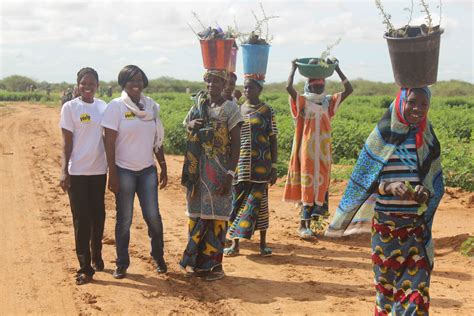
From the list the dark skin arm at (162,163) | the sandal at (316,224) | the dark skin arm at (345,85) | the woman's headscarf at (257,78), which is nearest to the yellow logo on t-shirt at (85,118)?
A: the dark skin arm at (162,163)

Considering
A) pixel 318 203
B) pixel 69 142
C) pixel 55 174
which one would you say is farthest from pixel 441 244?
pixel 55 174

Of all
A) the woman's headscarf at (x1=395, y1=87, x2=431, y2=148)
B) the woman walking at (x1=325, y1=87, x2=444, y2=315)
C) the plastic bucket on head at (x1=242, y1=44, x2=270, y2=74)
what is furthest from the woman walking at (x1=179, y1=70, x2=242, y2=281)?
the woman's headscarf at (x1=395, y1=87, x2=431, y2=148)

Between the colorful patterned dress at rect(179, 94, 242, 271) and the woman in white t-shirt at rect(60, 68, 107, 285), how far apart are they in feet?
2.58

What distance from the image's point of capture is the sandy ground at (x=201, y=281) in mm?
5199

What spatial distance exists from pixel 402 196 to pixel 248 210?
10.6 ft

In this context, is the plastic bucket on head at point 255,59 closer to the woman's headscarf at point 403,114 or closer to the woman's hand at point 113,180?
the woman's hand at point 113,180

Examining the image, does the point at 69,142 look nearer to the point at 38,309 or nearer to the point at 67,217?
the point at 38,309

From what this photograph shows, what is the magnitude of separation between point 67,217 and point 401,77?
5.78 meters

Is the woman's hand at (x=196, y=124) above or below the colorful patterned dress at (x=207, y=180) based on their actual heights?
above

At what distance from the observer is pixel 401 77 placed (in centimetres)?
379

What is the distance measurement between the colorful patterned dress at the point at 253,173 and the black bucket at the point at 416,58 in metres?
2.99

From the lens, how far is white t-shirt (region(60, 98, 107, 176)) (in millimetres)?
5613

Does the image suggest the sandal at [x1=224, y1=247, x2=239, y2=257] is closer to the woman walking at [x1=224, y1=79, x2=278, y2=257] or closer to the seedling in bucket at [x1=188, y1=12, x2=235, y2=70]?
the woman walking at [x1=224, y1=79, x2=278, y2=257]

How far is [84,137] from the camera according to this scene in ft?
18.6
